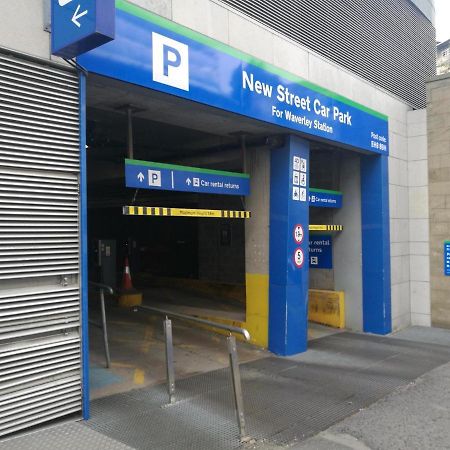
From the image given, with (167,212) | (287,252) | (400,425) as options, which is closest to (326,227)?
(287,252)

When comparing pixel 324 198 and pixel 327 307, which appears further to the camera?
pixel 327 307

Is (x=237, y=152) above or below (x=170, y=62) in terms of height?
below

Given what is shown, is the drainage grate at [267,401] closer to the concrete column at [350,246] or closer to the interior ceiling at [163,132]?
the concrete column at [350,246]

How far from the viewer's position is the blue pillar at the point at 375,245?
9.16 metres

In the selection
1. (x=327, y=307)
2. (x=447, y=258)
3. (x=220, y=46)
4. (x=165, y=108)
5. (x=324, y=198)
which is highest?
(x=220, y=46)

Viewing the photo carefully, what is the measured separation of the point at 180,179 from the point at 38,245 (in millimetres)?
2466

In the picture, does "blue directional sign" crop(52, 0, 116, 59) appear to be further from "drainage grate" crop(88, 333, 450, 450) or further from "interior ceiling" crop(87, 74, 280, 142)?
"drainage grate" crop(88, 333, 450, 450)

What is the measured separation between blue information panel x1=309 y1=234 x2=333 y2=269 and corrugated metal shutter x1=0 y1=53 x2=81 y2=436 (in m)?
6.43

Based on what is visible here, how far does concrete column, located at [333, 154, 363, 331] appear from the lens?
9477 mm

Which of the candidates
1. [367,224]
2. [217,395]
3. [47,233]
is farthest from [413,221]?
[47,233]

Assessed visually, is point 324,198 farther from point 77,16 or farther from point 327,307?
point 77,16

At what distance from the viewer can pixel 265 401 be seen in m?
5.18

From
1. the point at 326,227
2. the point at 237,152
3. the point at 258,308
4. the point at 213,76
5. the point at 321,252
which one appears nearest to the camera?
the point at 213,76

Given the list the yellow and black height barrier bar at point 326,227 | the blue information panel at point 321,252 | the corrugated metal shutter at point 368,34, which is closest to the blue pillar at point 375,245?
the yellow and black height barrier bar at point 326,227
